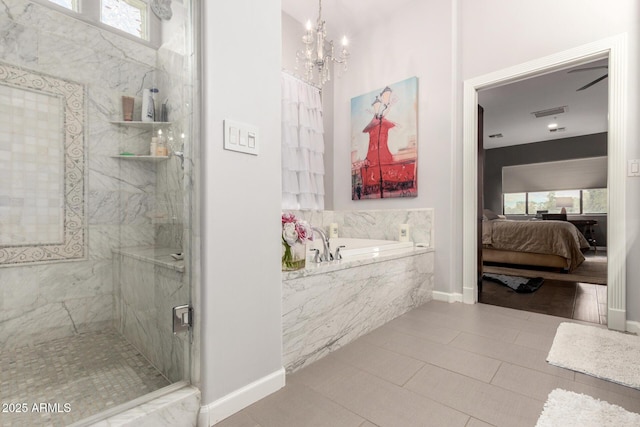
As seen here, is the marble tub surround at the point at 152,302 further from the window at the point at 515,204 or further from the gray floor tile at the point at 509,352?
the window at the point at 515,204

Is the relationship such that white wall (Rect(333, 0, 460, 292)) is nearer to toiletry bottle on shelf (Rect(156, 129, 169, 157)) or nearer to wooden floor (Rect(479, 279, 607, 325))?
wooden floor (Rect(479, 279, 607, 325))

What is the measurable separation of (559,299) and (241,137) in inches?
130

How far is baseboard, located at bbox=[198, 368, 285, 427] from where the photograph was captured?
3.74ft

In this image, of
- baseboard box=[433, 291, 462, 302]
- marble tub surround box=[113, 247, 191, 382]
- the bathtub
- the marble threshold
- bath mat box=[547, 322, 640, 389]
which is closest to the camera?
the marble threshold

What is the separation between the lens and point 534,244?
14.4 ft

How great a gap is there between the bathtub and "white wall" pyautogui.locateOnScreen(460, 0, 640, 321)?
97 cm

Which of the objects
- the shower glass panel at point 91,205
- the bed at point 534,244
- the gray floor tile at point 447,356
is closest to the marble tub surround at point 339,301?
the gray floor tile at point 447,356

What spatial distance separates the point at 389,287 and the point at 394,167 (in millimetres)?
1405

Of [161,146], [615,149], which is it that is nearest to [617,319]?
[615,149]

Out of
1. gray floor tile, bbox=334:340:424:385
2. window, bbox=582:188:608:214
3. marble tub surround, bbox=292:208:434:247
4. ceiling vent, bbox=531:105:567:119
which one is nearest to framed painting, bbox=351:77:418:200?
marble tub surround, bbox=292:208:434:247

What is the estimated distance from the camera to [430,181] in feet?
9.70

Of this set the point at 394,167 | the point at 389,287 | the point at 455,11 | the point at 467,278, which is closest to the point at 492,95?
the point at 455,11

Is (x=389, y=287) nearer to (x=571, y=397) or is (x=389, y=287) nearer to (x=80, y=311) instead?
(x=571, y=397)

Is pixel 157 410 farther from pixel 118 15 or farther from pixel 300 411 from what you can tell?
pixel 118 15
